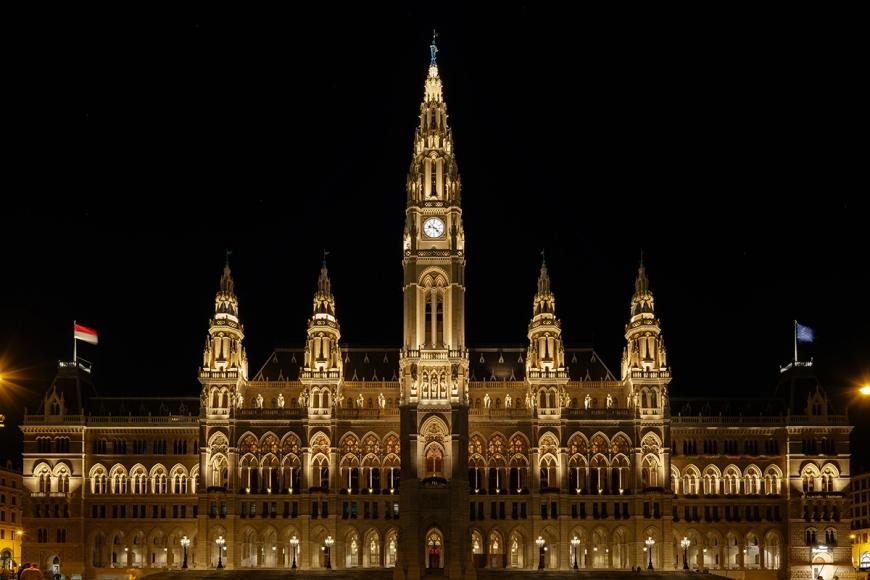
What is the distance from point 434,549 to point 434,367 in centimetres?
1875

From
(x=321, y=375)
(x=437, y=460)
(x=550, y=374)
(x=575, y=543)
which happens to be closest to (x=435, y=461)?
(x=437, y=460)

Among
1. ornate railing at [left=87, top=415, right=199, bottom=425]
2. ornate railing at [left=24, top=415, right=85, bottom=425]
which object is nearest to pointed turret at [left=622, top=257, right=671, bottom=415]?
ornate railing at [left=87, top=415, right=199, bottom=425]

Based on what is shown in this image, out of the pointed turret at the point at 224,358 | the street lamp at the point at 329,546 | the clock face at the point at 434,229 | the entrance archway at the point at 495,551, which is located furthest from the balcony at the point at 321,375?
the entrance archway at the point at 495,551

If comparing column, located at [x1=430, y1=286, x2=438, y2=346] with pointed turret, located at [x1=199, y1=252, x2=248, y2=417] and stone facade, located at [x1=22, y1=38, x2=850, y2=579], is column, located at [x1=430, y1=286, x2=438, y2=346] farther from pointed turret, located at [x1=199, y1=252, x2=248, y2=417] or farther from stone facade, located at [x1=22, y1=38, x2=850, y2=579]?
pointed turret, located at [x1=199, y1=252, x2=248, y2=417]

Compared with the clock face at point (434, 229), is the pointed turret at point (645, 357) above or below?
below

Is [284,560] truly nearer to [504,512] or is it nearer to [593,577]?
[504,512]

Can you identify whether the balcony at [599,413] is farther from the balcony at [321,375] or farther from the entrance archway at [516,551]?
the balcony at [321,375]

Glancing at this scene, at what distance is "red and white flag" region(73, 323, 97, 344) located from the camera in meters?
140

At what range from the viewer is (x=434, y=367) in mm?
133500

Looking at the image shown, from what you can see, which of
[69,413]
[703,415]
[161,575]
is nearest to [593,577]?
[703,415]

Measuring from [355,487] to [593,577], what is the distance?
29509mm

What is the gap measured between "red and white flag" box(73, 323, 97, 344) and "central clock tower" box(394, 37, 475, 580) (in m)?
36.1

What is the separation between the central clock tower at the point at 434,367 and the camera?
425ft

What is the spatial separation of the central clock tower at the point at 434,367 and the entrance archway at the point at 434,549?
102mm
